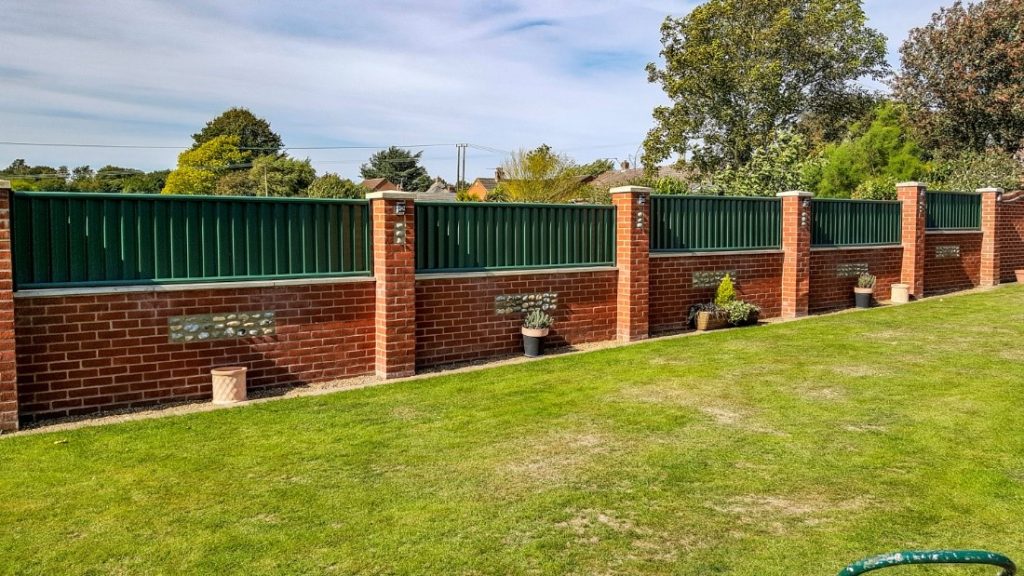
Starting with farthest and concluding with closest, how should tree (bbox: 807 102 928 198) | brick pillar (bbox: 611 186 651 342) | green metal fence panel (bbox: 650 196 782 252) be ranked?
tree (bbox: 807 102 928 198) → green metal fence panel (bbox: 650 196 782 252) → brick pillar (bbox: 611 186 651 342)

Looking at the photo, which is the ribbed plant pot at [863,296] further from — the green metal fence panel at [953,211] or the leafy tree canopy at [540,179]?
the leafy tree canopy at [540,179]

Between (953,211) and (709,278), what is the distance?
364 inches

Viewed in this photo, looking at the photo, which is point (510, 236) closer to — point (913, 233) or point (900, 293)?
point (900, 293)

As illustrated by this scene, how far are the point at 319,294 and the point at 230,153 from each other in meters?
61.4

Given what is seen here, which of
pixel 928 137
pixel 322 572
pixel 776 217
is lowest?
pixel 322 572

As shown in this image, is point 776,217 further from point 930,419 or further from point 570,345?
point 930,419

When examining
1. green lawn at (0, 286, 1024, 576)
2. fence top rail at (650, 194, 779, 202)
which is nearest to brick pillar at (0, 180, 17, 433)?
green lawn at (0, 286, 1024, 576)

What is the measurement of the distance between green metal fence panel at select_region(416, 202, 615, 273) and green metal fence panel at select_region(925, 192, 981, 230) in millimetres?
10471

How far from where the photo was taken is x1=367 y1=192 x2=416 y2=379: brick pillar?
31.8 ft

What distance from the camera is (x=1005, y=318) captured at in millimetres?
14047

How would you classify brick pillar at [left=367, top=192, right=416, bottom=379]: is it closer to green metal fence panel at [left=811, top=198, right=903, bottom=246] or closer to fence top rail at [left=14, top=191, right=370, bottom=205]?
fence top rail at [left=14, top=191, right=370, bottom=205]

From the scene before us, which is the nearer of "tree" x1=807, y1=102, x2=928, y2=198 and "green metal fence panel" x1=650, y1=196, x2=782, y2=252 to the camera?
"green metal fence panel" x1=650, y1=196, x2=782, y2=252

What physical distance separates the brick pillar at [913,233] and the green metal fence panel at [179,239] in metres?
13.6

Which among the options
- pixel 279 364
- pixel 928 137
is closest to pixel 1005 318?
pixel 279 364
